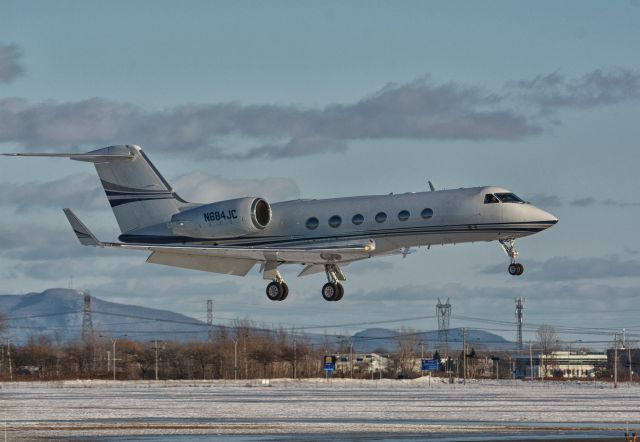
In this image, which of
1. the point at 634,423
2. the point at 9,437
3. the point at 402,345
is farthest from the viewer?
the point at 402,345

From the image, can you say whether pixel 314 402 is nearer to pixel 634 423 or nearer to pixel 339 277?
pixel 339 277

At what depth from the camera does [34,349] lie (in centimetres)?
15138

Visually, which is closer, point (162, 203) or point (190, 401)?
point (162, 203)

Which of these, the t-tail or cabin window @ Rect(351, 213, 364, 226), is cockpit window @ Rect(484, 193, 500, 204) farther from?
the t-tail

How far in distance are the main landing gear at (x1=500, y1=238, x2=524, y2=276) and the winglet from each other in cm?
1630

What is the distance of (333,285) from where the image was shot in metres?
53.7

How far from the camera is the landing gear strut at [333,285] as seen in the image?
53500 millimetres

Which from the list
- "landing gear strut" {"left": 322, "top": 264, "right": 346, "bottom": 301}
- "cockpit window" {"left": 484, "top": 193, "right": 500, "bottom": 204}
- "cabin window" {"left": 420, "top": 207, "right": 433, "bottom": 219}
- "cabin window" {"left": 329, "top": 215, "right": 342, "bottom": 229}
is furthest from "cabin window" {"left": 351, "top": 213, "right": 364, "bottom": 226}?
"cockpit window" {"left": 484, "top": 193, "right": 500, "bottom": 204}

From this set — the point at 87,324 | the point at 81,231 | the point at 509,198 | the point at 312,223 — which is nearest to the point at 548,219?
the point at 509,198

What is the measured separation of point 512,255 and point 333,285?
8435mm

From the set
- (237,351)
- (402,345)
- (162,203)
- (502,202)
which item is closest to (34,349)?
(237,351)

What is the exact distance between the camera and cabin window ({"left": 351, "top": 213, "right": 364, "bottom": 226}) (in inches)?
1988

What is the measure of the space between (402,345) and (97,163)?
462ft

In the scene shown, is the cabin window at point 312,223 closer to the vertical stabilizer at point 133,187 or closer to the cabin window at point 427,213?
the cabin window at point 427,213
